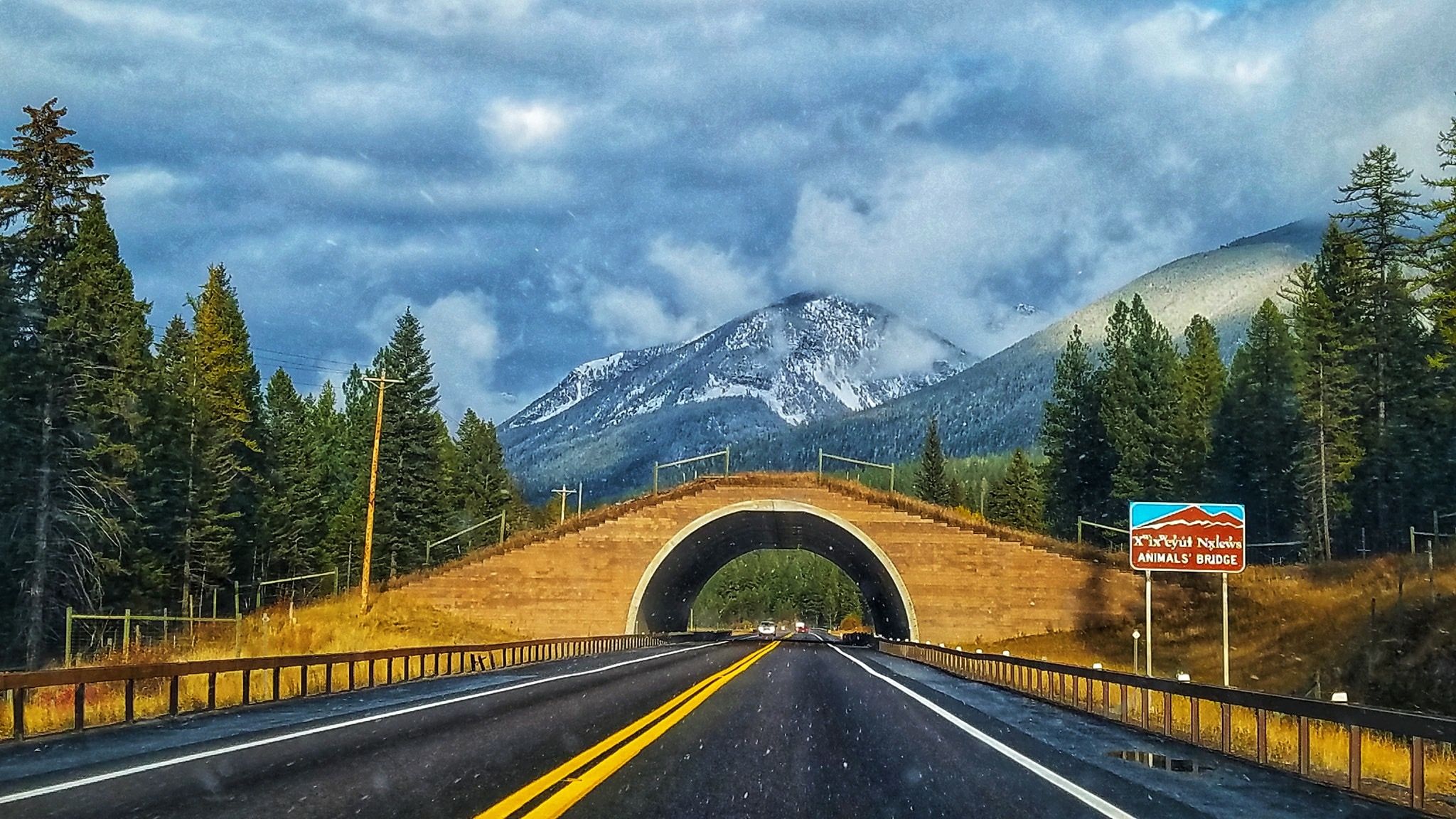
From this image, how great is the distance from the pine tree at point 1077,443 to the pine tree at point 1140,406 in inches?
74.8

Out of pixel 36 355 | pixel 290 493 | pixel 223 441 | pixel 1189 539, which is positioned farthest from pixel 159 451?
pixel 1189 539

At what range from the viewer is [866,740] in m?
15.3

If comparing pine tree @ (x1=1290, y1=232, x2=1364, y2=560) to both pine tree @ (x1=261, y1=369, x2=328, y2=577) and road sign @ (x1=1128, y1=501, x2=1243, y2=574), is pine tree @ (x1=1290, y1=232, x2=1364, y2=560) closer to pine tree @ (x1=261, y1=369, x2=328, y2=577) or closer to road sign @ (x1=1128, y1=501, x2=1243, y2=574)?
road sign @ (x1=1128, y1=501, x2=1243, y2=574)

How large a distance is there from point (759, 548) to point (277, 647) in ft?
177

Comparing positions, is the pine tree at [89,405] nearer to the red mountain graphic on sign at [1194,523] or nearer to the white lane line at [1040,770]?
the white lane line at [1040,770]

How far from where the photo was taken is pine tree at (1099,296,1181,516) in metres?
87.9

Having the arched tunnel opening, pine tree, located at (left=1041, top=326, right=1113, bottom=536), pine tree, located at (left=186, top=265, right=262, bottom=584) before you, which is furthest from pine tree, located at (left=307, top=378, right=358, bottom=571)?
pine tree, located at (left=1041, top=326, right=1113, bottom=536)

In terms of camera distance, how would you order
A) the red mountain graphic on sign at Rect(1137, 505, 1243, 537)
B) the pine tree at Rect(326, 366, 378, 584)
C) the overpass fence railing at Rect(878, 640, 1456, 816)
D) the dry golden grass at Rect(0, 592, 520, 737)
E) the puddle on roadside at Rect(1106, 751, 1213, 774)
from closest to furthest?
the overpass fence railing at Rect(878, 640, 1456, 816)
the puddle on roadside at Rect(1106, 751, 1213, 774)
the dry golden grass at Rect(0, 592, 520, 737)
the red mountain graphic on sign at Rect(1137, 505, 1243, 537)
the pine tree at Rect(326, 366, 378, 584)

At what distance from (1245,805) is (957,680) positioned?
23.8 metres

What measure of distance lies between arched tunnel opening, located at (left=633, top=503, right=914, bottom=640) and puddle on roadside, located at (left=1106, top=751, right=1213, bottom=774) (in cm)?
4642

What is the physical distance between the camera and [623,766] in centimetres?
1203

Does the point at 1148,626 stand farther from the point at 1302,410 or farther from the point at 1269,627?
the point at 1302,410

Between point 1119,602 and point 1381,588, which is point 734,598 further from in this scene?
point 1381,588

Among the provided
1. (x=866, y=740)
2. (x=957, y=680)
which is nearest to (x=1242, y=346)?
(x=957, y=680)
